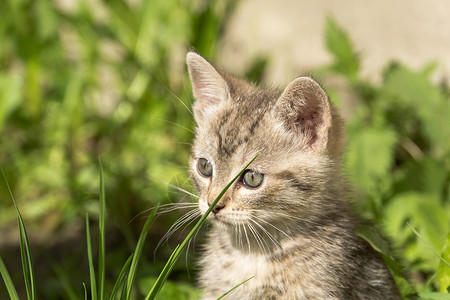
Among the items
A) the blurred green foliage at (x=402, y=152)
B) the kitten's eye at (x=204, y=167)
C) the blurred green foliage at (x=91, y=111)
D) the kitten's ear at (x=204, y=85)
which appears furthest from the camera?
the blurred green foliage at (x=91, y=111)

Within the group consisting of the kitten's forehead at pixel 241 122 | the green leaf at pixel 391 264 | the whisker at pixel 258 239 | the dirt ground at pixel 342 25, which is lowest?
the whisker at pixel 258 239

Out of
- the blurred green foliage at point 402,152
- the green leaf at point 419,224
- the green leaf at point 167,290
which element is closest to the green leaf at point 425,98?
the blurred green foliage at point 402,152

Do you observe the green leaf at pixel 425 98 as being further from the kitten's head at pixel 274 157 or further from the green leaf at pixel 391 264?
the green leaf at pixel 391 264

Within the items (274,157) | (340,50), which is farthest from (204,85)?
(340,50)

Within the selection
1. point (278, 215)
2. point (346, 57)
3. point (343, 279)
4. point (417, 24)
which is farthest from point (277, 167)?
point (417, 24)

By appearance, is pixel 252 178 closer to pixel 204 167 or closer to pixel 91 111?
pixel 204 167

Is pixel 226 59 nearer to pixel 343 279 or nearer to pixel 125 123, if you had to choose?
pixel 125 123
